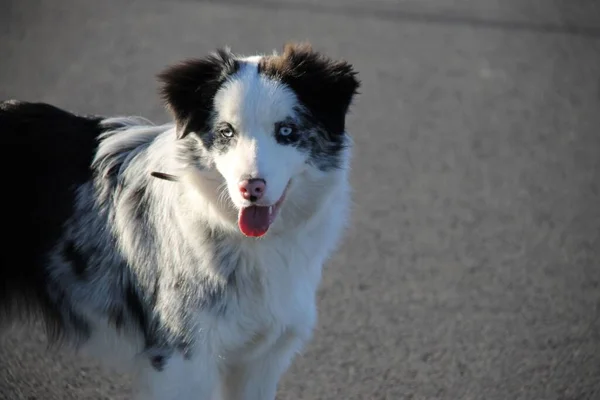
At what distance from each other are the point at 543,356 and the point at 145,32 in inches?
230

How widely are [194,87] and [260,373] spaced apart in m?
1.17

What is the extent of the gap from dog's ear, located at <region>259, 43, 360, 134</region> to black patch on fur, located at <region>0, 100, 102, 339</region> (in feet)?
2.83

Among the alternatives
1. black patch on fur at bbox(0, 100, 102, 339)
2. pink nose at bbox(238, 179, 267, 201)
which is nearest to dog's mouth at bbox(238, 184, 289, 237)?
pink nose at bbox(238, 179, 267, 201)

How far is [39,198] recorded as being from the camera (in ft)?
13.2

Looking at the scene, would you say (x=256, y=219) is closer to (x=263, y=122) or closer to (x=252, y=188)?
(x=252, y=188)

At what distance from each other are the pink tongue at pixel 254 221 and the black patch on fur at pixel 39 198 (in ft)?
2.51

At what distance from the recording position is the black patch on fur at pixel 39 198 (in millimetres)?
4012

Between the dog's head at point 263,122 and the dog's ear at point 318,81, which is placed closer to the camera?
the dog's head at point 263,122

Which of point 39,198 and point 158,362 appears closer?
point 158,362

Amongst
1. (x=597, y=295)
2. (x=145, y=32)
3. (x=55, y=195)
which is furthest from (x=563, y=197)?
(x=145, y=32)

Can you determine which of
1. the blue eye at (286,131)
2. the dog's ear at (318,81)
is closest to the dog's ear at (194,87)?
the dog's ear at (318,81)

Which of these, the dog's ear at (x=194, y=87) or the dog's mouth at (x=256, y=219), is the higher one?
the dog's ear at (x=194, y=87)

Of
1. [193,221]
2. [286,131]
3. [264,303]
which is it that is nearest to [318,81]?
[286,131]

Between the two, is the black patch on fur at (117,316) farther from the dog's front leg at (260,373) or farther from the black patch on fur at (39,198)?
the dog's front leg at (260,373)
